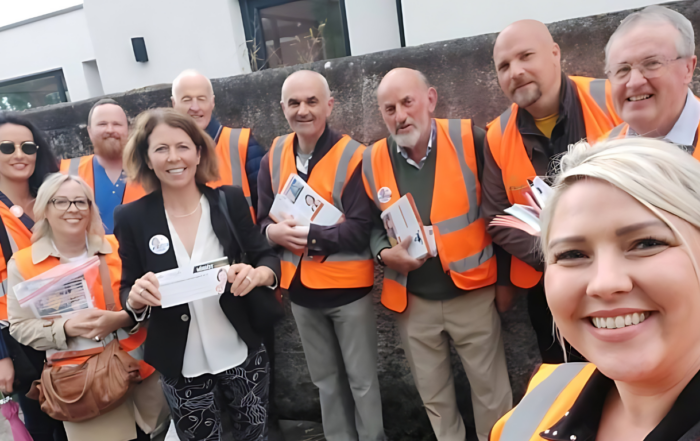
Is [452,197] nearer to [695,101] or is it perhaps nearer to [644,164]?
[695,101]

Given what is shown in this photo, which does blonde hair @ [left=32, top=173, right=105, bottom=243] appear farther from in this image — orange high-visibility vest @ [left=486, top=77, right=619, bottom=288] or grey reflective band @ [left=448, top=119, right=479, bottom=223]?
orange high-visibility vest @ [left=486, top=77, right=619, bottom=288]

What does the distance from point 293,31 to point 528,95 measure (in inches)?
184

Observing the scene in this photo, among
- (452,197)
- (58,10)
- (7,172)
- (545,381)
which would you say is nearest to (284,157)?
(452,197)

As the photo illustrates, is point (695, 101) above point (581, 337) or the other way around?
above

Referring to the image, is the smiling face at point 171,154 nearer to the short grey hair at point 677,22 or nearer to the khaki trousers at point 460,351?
the khaki trousers at point 460,351

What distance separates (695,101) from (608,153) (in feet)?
4.30

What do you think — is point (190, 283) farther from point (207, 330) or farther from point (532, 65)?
point (532, 65)

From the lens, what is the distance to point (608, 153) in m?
0.84

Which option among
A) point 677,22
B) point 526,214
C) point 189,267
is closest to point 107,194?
point 189,267

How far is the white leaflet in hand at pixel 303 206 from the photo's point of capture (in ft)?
8.21

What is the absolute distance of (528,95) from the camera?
2.06m

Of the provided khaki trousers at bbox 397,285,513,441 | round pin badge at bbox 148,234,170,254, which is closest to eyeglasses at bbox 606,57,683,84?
khaki trousers at bbox 397,285,513,441

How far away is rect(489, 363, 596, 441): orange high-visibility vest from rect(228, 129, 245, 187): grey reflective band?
235 cm

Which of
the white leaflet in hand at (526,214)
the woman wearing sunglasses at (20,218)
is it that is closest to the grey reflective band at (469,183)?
the white leaflet in hand at (526,214)
